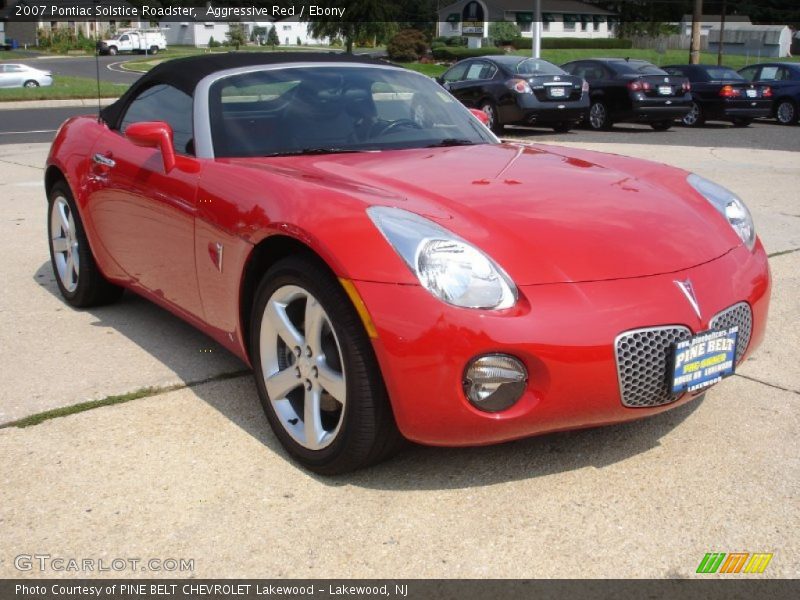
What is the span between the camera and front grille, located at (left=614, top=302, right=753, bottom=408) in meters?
2.87

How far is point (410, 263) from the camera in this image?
284cm

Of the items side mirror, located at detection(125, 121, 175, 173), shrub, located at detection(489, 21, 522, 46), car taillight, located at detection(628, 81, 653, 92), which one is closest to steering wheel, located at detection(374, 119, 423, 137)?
side mirror, located at detection(125, 121, 175, 173)

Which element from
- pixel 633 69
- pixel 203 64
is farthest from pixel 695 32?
pixel 203 64

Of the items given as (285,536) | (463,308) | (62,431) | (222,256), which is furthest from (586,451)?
(62,431)

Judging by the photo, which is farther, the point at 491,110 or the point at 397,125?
the point at 491,110

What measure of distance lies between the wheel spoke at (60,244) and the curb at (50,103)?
62.8 feet

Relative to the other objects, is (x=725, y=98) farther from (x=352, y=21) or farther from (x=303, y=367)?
(x=352, y=21)

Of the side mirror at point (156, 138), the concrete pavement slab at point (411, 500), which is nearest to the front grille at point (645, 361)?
the concrete pavement slab at point (411, 500)

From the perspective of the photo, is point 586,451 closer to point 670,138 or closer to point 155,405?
point 155,405

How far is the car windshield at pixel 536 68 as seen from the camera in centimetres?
1700

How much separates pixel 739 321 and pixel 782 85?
1968 cm

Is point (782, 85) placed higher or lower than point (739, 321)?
higher

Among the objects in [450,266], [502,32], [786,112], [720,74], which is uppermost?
[502,32]

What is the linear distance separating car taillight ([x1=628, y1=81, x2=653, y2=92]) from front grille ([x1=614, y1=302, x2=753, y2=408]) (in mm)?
16022
